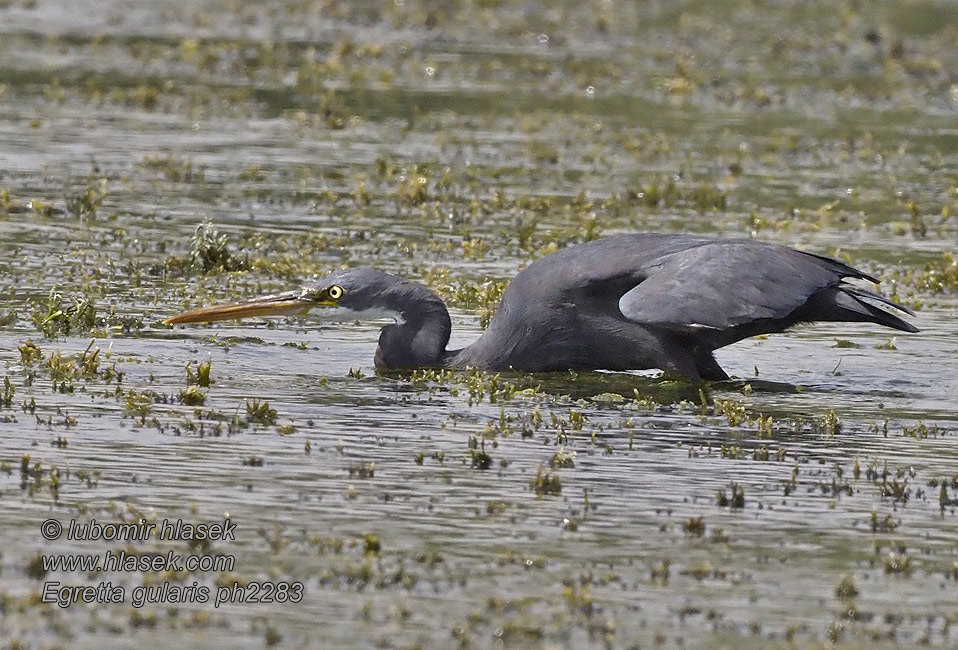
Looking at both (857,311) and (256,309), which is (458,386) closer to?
(256,309)

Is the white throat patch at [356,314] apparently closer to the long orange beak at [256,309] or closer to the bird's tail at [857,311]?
the long orange beak at [256,309]

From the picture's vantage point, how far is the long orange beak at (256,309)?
1046 cm

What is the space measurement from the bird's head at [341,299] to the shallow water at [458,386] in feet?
0.79

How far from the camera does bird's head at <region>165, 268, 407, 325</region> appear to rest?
1055 centimetres

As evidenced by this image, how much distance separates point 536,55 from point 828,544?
20.1 meters

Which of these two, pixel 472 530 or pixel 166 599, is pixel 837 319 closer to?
pixel 472 530

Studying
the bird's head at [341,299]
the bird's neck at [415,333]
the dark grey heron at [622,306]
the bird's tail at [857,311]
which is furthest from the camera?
the bird's head at [341,299]

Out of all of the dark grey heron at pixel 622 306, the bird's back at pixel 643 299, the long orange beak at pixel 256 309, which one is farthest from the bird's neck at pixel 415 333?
the long orange beak at pixel 256 309

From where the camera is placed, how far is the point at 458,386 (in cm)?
1003

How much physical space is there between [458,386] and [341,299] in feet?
3.18

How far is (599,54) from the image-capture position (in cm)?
2723

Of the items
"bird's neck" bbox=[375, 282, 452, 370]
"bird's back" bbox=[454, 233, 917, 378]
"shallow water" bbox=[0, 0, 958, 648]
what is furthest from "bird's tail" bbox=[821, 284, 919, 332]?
"bird's neck" bbox=[375, 282, 452, 370]

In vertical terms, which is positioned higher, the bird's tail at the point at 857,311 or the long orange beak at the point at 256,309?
the bird's tail at the point at 857,311

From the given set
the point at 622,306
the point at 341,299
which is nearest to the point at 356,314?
the point at 341,299
